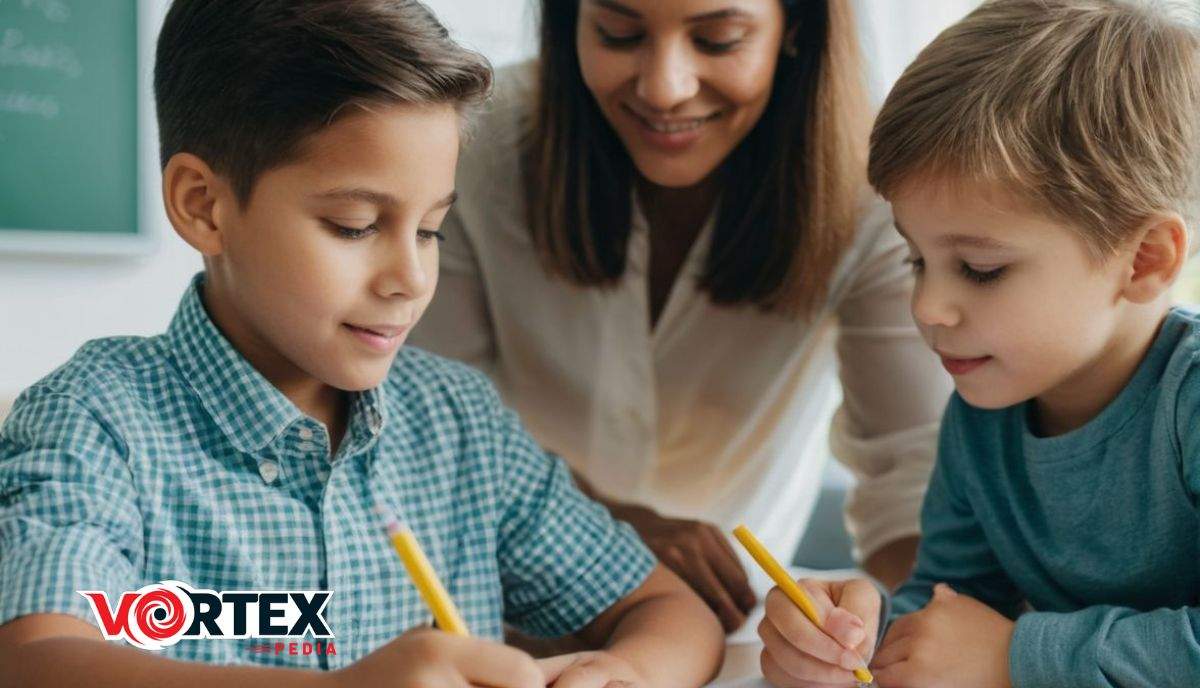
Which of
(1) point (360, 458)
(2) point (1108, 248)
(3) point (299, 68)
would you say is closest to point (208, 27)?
(3) point (299, 68)

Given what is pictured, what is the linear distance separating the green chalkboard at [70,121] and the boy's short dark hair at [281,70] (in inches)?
37.5

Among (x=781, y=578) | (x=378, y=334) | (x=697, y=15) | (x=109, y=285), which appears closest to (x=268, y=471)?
(x=378, y=334)

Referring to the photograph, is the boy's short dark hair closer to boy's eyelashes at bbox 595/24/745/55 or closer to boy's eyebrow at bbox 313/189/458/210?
boy's eyebrow at bbox 313/189/458/210

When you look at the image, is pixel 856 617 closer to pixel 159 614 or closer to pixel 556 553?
pixel 556 553

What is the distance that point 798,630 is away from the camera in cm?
86

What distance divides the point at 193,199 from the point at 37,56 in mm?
991

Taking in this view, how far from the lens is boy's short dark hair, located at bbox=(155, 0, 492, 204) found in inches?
32.4

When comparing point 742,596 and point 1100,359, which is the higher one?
point 1100,359

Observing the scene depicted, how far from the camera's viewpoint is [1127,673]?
2.69ft

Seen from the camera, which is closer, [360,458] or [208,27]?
[208,27]

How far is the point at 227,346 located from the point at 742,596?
1.74ft

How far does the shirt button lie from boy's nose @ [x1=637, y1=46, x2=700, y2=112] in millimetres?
507

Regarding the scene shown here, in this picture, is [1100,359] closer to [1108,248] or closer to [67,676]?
[1108,248]

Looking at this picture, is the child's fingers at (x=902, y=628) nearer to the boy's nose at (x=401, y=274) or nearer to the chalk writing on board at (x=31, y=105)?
the boy's nose at (x=401, y=274)
